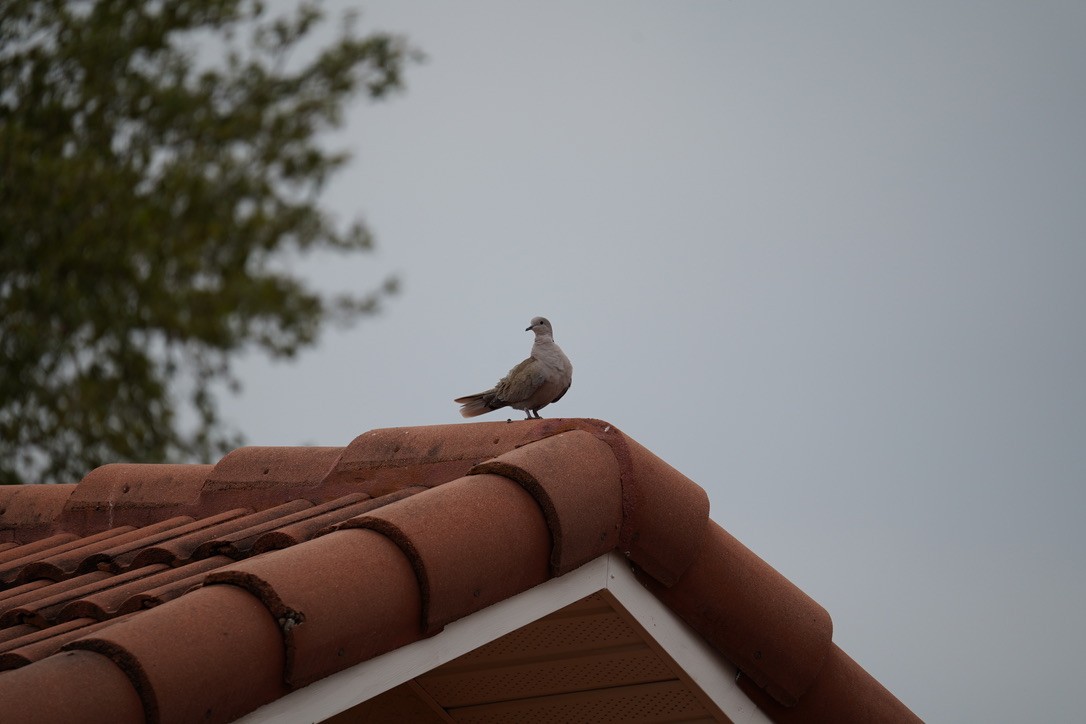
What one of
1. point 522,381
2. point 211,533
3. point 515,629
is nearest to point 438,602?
point 515,629

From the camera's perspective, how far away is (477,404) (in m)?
6.14

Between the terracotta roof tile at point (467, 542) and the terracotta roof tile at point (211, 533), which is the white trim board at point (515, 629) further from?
the terracotta roof tile at point (211, 533)

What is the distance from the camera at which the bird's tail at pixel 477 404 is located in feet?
19.9

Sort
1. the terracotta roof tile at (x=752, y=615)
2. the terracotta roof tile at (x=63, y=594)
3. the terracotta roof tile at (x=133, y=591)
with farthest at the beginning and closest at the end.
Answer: the terracotta roof tile at (x=752, y=615)
the terracotta roof tile at (x=63, y=594)
the terracotta roof tile at (x=133, y=591)

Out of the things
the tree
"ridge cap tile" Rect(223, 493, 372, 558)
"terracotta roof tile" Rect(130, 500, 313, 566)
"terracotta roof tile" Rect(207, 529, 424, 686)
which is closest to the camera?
"terracotta roof tile" Rect(207, 529, 424, 686)

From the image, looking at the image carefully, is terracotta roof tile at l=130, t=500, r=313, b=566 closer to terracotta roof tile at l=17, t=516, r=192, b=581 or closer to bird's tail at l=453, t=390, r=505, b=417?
terracotta roof tile at l=17, t=516, r=192, b=581

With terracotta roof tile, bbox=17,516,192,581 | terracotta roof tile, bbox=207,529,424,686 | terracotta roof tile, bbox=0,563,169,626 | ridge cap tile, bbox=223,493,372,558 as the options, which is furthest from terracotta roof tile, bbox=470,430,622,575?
terracotta roof tile, bbox=17,516,192,581

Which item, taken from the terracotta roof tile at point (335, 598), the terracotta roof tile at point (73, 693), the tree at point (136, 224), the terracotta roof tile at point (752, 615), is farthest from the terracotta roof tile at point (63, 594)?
the tree at point (136, 224)

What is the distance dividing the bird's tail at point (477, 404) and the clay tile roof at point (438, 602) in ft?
4.40

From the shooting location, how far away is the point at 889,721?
151 inches

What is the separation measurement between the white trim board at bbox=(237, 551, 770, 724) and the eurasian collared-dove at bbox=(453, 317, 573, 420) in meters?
2.25

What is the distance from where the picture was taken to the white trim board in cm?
271

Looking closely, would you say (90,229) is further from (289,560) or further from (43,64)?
(289,560)

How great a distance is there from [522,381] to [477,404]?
445 mm
